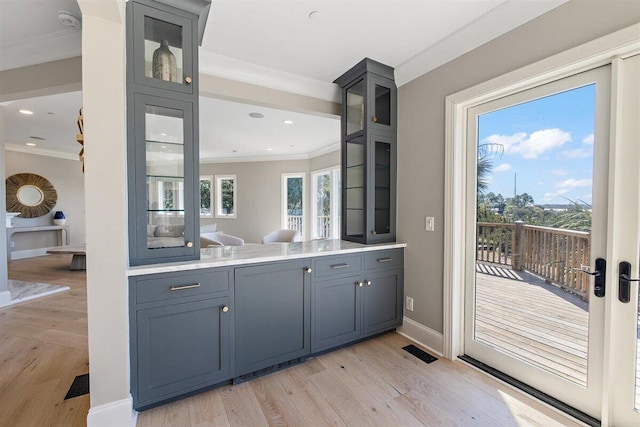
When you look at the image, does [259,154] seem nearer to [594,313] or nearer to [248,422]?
[248,422]

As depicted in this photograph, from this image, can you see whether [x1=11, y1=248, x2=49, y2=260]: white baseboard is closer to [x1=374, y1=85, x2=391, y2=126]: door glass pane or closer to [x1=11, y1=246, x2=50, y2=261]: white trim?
[x1=11, y1=246, x2=50, y2=261]: white trim

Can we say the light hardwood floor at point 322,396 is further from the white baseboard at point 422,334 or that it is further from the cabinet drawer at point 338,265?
the cabinet drawer at point 338,265

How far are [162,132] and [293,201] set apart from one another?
17.9 feet

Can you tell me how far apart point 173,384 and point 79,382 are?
35.5 inches

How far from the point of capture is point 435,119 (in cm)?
242

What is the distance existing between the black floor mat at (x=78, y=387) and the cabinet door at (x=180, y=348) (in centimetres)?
65

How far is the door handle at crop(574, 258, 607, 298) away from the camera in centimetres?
157

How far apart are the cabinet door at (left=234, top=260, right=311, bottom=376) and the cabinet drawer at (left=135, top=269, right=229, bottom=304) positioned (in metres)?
0.12

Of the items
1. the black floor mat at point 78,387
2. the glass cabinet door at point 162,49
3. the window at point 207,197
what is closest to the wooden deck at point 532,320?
the glass cabinet door at point 162,49

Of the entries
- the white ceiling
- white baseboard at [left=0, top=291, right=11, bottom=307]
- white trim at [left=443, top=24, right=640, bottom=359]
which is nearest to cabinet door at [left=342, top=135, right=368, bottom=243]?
the white ceiling

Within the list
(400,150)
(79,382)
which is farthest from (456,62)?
(79,382)

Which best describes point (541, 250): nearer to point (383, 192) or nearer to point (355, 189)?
point (383, 192)

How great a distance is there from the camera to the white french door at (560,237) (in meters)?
1.50

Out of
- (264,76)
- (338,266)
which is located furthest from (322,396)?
(264,76)
